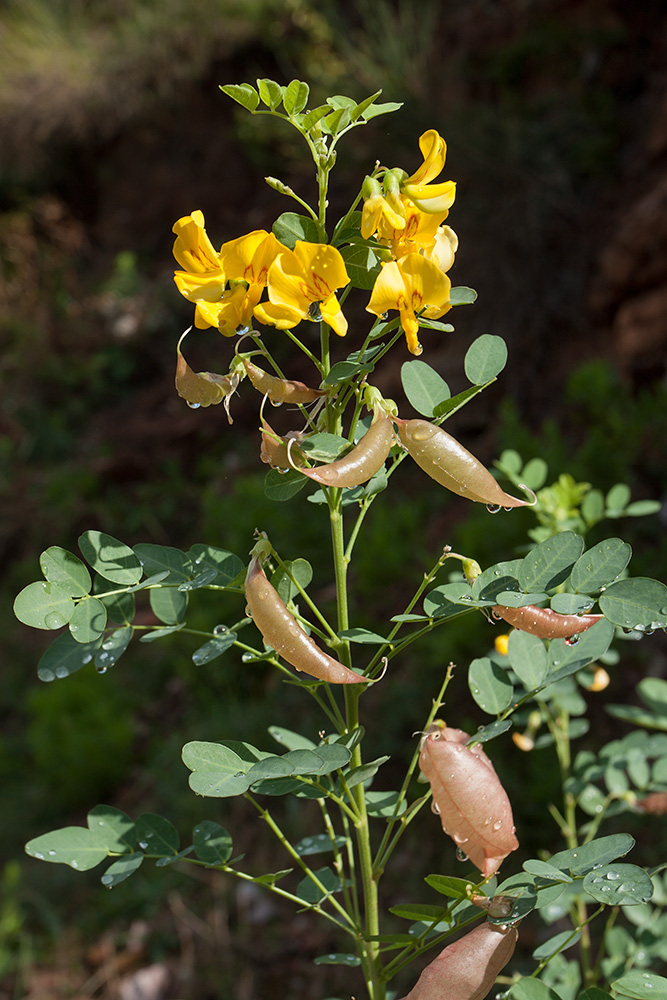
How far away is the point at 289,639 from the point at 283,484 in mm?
128

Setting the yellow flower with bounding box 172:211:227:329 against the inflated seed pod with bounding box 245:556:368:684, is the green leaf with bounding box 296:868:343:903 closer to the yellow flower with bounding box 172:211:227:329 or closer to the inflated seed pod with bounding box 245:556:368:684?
the inflated seed pod with bounding box 245:556:368:684

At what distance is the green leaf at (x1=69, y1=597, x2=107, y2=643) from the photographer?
2.08 feet

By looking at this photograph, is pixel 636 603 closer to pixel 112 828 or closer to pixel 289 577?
pixel 289 577

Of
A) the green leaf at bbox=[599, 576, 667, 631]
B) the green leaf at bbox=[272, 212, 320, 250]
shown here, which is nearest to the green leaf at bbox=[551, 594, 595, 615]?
the green leaf at bbox=[599, 576, 667, 631]

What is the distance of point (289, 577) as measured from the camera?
67 cm

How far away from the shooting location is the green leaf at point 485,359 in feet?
2.36

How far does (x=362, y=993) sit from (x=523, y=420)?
74.1 inches

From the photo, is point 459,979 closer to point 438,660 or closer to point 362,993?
point 362,993

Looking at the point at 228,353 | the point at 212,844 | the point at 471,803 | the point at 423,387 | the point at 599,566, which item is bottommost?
the point at 228,353

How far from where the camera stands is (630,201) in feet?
9.11

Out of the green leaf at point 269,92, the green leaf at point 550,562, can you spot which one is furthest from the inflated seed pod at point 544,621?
the green leaf at point 269,92

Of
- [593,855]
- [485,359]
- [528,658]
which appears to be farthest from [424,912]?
[485,359]

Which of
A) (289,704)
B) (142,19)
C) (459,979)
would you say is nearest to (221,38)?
(142,19)

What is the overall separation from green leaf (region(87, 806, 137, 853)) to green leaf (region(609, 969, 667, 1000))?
447 millimetres
